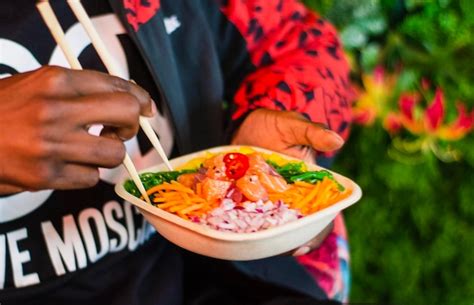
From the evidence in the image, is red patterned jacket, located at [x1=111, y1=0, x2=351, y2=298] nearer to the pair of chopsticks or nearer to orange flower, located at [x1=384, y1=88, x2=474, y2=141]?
the pair of chopsticks

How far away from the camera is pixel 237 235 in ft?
2.00

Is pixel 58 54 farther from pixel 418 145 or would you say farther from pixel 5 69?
pixel 418 145

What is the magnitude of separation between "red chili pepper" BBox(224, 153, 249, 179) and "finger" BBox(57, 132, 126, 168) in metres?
0.15

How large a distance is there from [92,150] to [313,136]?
285 millimetres

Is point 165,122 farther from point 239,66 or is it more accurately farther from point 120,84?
point 120,84

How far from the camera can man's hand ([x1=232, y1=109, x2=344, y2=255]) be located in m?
0.78

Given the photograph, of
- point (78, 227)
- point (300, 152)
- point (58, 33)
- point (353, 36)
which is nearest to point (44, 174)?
point (58, 33)

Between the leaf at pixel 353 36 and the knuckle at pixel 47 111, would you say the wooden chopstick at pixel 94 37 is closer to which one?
the knuckle at pixel 47 111

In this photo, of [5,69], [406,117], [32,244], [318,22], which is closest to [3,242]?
[32,244]

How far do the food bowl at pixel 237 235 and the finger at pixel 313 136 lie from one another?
7 cm

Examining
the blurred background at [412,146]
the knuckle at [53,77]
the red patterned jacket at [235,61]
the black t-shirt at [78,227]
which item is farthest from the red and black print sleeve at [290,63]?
the knuckle at [53,77]

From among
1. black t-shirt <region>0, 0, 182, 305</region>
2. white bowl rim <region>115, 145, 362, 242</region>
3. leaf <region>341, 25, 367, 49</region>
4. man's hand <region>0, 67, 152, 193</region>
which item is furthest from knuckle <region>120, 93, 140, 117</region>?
leaf <region>341, 25, 367, 49</region>

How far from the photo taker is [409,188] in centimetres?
130

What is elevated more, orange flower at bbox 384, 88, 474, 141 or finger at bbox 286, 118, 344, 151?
finger at bbox 286, 118, 344, 151
